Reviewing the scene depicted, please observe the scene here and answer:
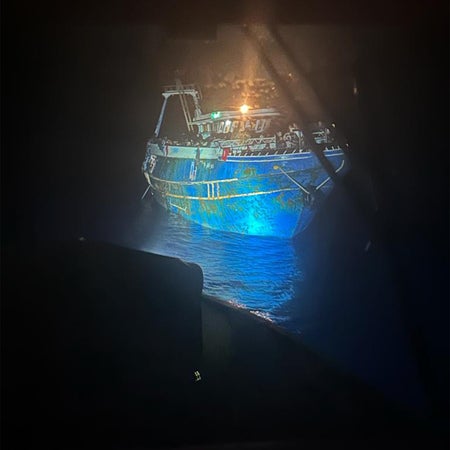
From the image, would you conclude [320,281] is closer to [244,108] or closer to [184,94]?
[244,108]

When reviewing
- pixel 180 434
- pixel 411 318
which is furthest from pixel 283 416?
pixel 411 318

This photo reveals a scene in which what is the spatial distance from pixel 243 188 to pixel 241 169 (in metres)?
0.08

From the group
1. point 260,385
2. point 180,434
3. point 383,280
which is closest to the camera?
point 180,434

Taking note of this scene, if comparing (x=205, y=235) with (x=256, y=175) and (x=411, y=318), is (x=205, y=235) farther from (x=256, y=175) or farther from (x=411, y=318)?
(x=411, y=318)

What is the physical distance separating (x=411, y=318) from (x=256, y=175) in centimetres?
81

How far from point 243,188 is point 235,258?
0.92ft

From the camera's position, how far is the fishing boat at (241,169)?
2178 mm

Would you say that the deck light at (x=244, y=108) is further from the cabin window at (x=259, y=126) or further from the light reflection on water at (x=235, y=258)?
the light reflection on water at (x=235, y=258)

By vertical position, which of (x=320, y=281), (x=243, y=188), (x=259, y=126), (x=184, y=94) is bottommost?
(x=320, y=281)

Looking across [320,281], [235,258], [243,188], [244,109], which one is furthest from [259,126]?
[320,281]

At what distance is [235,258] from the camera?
7.27 feet

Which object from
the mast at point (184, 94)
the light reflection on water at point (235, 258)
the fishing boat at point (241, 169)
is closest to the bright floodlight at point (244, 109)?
the fishing boat at point (241, 169)

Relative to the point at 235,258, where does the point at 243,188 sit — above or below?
above

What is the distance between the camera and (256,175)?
2221 millimetres
